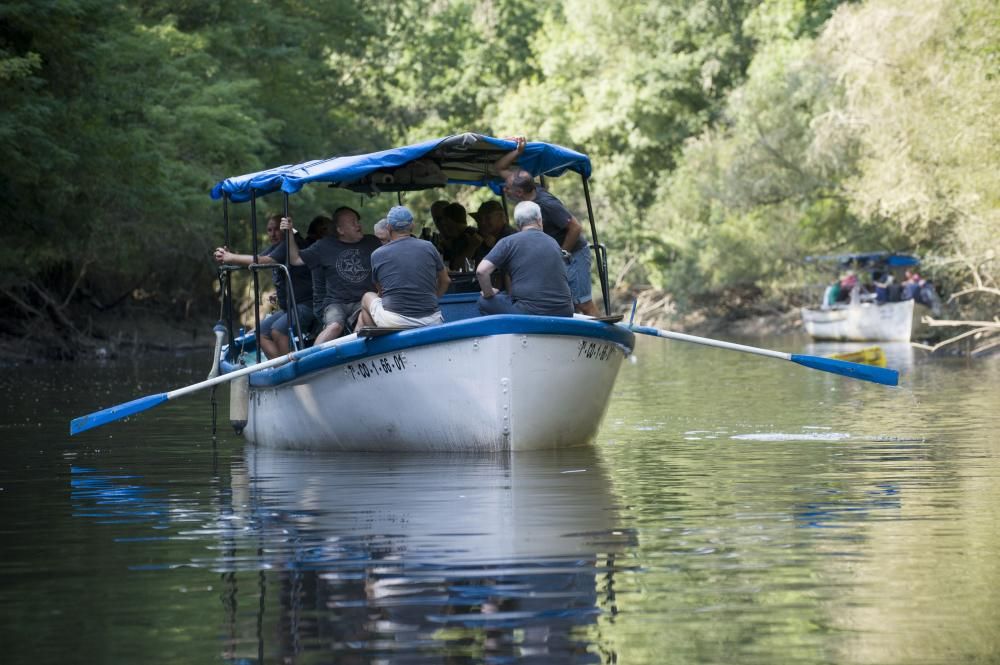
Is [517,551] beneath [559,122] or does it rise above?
beneath

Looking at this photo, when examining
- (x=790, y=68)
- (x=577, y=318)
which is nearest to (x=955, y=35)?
(x=790, y=68)

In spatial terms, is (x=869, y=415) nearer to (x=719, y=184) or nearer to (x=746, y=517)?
(x=746, y=517)

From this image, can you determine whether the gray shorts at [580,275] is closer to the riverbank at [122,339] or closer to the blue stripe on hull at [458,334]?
the blue stripe on hull at [458,334]

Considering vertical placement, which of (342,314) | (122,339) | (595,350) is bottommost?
(595,350)

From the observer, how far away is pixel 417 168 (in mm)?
16969

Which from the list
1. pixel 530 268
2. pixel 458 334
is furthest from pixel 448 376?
pixel 530 268

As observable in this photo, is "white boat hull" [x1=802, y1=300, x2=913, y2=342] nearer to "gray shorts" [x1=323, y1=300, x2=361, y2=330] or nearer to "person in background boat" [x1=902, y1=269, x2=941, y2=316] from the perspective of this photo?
"person in background boat" [x1=902, y1=269, x2=941, y2=316]

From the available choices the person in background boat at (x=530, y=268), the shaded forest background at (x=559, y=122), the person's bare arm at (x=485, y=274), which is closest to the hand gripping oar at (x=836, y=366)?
the person in background boat at (x=530, y=268)

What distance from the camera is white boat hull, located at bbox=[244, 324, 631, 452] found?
45.8ft

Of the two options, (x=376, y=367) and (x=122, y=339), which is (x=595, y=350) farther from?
(x=122, y=339)

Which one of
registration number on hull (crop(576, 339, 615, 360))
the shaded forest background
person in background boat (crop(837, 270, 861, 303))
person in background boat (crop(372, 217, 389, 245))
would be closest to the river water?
registration number on hull (crop(576, 339, 615, 360))

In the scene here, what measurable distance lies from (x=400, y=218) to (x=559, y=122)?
53594mm

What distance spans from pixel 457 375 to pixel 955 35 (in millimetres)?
23961

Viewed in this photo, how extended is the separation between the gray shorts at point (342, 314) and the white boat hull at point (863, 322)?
97.7 feet
